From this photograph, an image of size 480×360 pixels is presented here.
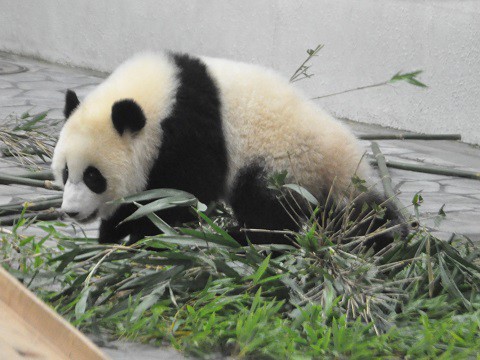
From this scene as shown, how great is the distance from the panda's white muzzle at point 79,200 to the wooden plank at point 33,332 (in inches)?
71.5

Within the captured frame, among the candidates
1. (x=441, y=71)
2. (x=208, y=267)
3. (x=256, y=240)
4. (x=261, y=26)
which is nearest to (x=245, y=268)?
(x=208, y=267)

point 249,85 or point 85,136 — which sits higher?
point 249,85

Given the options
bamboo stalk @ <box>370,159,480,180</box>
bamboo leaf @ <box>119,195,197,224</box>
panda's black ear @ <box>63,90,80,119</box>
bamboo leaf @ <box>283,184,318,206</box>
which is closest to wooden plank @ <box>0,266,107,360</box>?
bamboo leaf @ <box>119,195,197,224</box>

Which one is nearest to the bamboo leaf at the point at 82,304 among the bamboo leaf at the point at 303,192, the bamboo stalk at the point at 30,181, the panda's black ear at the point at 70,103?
the bamboo leaf at the point at 303,192

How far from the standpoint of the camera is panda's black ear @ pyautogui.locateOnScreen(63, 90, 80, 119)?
4148 millimetres

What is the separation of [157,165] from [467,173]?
251 cm

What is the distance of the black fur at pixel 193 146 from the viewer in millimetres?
3881

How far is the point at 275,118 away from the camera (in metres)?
3.95

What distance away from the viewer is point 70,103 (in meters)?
4.17

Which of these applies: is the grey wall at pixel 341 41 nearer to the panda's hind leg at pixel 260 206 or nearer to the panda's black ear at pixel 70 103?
the panda's hind leg at pixel 260 206

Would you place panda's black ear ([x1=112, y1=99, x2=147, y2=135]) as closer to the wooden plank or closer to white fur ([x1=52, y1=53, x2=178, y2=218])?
white fur ([x1=52, y1=53, x2=178, y2=218])

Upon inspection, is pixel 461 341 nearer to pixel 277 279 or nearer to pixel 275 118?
pixel 277 279

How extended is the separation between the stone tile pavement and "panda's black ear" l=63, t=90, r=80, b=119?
0.74 metres

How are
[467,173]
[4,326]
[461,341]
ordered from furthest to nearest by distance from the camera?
1. [467,173]
2. [461,341]
3. [4,326]
